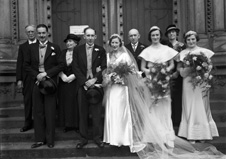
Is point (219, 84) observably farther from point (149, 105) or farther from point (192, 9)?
point (149, 105)

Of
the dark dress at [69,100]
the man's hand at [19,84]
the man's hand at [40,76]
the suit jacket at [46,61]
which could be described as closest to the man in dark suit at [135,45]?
the dark dress at [69,100]

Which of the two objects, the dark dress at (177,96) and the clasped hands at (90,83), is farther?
the dark dress at (177,96)

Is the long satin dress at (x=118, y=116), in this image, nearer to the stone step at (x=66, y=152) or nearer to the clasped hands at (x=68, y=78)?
the stone step at (x=66, y=152)

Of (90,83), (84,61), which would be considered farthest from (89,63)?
(90,83)

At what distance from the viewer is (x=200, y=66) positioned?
532cm

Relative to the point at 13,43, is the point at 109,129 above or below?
below

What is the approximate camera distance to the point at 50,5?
26.7 feet

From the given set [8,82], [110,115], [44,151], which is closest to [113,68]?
[110,115]

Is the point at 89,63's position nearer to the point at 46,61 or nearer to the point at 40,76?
the point at 46,61

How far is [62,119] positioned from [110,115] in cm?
117

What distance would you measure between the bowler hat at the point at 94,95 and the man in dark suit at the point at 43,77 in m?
0.66

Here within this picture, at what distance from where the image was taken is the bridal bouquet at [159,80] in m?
5.31

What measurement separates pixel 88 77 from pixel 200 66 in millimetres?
1964

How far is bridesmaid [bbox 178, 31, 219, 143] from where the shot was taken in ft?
17.9
